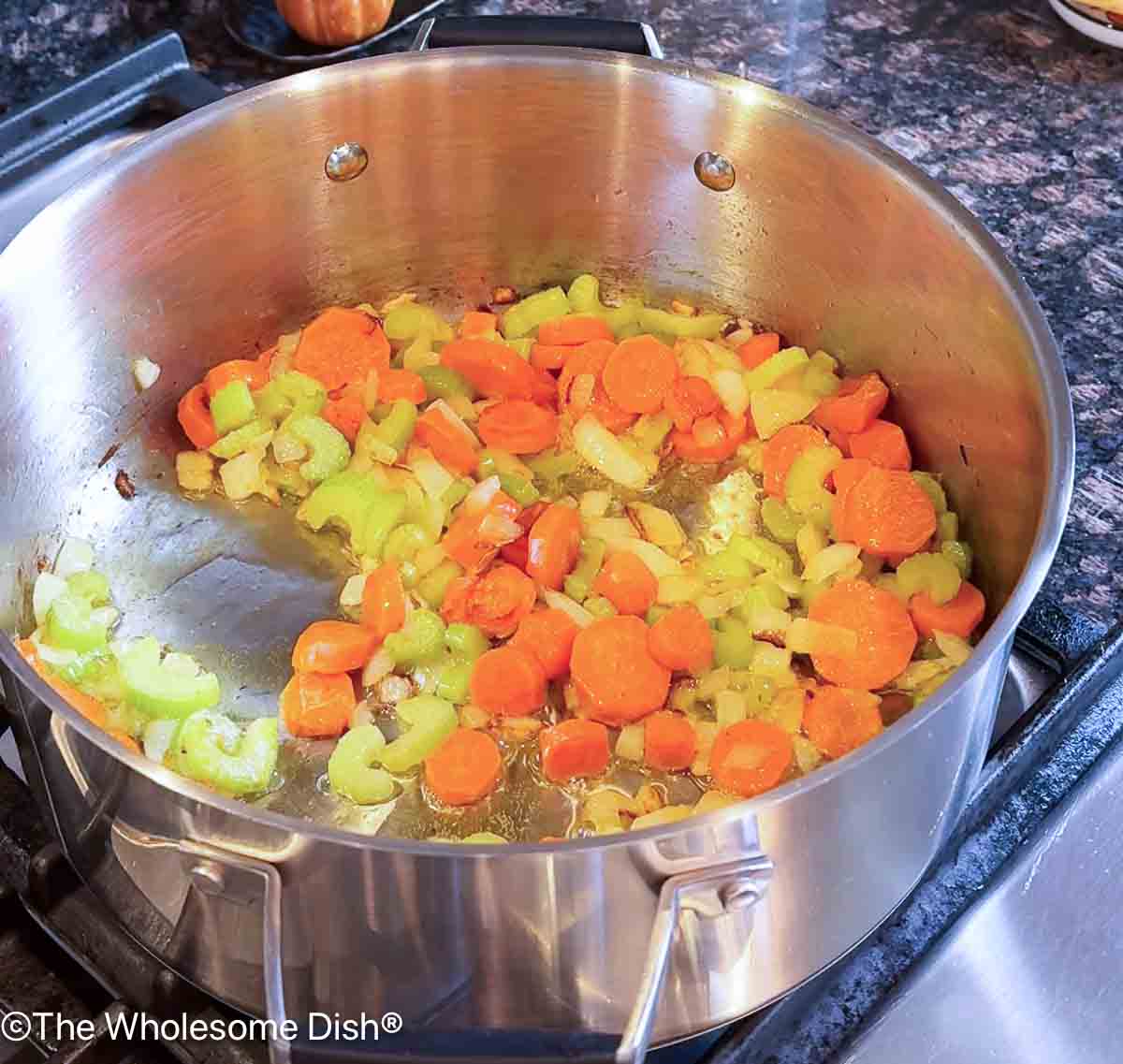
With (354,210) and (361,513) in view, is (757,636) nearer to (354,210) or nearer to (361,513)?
(361,513)

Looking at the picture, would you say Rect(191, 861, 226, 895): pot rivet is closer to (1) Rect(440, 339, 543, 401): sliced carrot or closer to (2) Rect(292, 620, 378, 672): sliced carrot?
(2) Rect(292, 620, 378, 672): sliced carrot

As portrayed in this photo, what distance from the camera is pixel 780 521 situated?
4.31 feet

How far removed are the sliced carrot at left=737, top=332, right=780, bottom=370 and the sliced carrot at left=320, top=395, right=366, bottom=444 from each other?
0.38m

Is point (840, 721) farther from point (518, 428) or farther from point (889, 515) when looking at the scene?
point (518, 428)

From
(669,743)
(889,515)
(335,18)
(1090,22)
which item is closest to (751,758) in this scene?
(669,743)

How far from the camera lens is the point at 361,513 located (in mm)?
1318

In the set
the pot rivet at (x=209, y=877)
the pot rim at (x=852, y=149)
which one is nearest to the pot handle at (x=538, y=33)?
the pot rim at (x=852, y=149)

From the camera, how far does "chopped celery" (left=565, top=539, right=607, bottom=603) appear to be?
4.15 feet

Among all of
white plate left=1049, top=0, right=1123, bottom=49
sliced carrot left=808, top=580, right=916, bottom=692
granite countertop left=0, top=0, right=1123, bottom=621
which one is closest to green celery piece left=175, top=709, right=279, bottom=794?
sliced carrot left=808, top=580, right=916, bottom=692

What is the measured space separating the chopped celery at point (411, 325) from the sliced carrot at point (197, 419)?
204 millimetres

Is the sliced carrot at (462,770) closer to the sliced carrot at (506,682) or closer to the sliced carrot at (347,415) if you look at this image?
the sliced carrot at (506,682)

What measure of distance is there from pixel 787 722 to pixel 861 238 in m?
0.45

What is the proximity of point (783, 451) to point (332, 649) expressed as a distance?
463 mm

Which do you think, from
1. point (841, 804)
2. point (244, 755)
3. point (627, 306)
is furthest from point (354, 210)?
point (841, 804)
